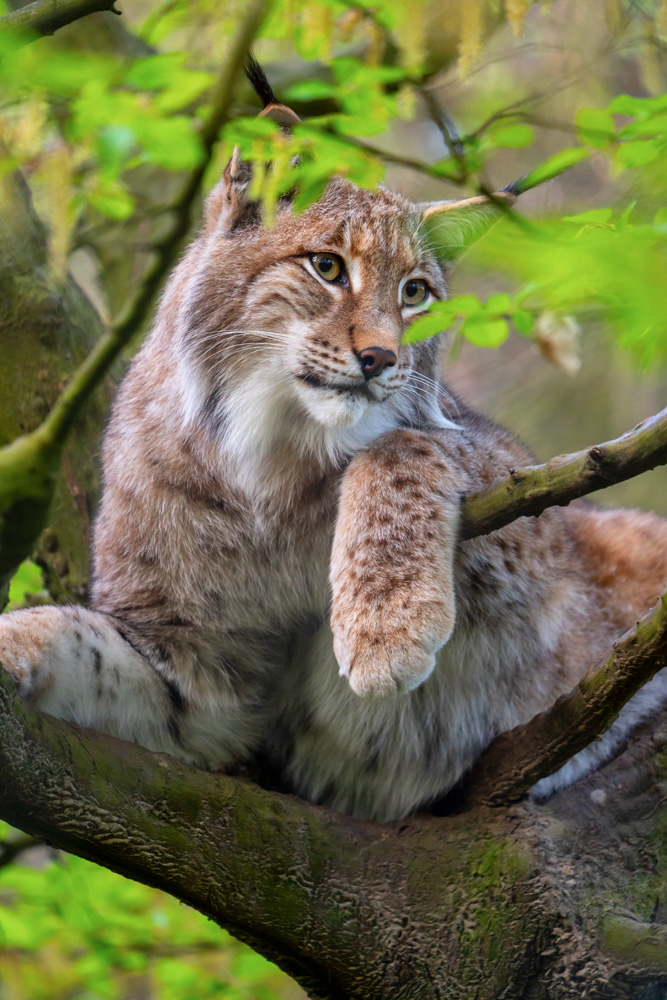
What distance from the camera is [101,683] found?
287 centimetres

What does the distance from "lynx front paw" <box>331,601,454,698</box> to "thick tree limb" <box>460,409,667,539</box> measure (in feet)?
1.06

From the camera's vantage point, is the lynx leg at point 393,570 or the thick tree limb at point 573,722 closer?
the thick tree limb at point 573,722

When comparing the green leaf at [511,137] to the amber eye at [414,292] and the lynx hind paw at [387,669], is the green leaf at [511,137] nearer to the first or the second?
the amber eye at [414,292]

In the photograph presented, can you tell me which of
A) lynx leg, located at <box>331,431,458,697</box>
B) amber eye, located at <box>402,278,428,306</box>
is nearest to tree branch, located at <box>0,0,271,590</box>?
lynx leg, located at <box>331,431,458,697</box>

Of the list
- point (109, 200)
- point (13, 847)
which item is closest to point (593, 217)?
point (109, 200)

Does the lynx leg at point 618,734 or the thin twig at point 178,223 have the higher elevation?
the thin twig at point 178,223

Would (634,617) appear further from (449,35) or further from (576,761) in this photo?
(449,35)

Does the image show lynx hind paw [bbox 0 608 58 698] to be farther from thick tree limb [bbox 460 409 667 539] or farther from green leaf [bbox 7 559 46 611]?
green leaf [bbox 7 559 46 611]

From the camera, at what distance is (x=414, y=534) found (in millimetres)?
2660

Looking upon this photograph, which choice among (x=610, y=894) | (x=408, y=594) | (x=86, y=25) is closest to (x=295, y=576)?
(x=408, y=594)

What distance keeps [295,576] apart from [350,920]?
3.19ft

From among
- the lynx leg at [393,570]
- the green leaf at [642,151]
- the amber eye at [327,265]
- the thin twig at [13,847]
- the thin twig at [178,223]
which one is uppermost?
the thin twig at [178,223]

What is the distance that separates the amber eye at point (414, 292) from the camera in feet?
10.3

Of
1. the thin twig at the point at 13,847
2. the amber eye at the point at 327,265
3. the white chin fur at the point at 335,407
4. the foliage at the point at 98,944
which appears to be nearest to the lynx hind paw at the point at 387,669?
the white chin fur at the point at 335,407
